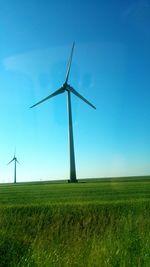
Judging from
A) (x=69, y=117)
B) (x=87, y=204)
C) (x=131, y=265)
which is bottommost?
(x=131, y=265)

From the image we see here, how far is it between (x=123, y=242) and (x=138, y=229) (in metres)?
2.58

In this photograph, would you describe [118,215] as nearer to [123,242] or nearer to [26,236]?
[26,236]

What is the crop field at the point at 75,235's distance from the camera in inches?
705

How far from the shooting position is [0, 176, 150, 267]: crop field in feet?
58.7

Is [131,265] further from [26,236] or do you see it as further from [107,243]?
[26,236]

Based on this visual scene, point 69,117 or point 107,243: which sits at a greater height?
point 69,117

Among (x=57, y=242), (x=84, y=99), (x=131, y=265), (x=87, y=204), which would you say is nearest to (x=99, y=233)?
(x=57, y=242)

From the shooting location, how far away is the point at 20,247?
21547 millimetres

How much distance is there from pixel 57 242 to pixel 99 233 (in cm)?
356

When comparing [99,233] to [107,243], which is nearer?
[107,243]

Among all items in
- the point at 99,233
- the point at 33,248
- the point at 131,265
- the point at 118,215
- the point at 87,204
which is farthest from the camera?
the point at 87,204

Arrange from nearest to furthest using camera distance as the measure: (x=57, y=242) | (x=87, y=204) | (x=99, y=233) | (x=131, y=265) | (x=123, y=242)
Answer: (x=131, y=265)
(x=123, y=242)
(x=57, y=242)
(x=99, y=233)
(x=87, y=204)

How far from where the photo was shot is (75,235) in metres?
25.6

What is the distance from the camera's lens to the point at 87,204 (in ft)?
105
